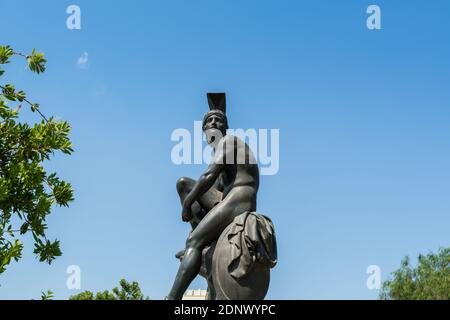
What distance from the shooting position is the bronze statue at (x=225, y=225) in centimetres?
650

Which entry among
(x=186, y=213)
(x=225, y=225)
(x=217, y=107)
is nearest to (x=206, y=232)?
(x=225, y=225)

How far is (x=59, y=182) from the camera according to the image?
9.47 metres

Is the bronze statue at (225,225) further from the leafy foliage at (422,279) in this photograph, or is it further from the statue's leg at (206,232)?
the leafy foliage at (422,279)

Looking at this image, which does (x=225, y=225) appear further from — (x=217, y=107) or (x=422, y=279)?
(x=422, y=279)

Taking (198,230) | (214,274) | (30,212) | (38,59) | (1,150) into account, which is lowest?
(214,274)

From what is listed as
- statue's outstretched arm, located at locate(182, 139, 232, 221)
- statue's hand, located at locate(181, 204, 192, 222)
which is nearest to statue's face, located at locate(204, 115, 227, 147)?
statue's outstretched arm, located at locate(182, 139, 232, 221)

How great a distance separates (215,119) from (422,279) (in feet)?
106

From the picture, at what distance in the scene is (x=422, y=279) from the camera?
1443 inches

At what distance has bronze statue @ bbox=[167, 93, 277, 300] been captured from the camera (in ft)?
21.3

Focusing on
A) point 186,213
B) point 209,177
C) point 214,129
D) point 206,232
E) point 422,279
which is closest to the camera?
point 206,232

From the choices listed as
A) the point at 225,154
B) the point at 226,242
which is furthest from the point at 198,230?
the point at 225,154
